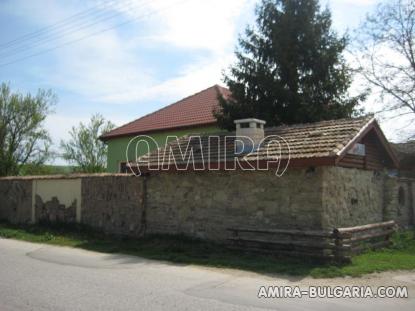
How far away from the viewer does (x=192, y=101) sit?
26.1m

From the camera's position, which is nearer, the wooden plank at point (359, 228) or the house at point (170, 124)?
the wooden plank at point (359, 228)

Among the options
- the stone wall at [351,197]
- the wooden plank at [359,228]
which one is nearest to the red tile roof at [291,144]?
the stone wall at [351,197]

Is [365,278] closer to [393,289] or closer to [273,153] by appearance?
[393,289]

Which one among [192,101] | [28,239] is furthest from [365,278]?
[192,101]

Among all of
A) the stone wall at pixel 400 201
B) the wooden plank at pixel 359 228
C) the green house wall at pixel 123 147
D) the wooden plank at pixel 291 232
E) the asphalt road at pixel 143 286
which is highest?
the green house wall at pixel 123 147

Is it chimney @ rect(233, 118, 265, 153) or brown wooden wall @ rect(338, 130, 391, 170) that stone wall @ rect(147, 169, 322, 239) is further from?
brown wooden wall @ rect(338, 130, 391, 170)

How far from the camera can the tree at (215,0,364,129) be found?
19.2m

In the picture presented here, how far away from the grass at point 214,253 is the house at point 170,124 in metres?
7.79

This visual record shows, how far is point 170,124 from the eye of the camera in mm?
23375

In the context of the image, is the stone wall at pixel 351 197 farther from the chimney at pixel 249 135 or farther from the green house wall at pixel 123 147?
the green house wall at pixel 123 147

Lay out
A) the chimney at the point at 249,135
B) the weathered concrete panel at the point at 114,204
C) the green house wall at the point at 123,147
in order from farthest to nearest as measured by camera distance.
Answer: the green house wall at the point at 123,147 → the weathered concrete panel at the point at 114,204 → the chimney at the point at 249,135

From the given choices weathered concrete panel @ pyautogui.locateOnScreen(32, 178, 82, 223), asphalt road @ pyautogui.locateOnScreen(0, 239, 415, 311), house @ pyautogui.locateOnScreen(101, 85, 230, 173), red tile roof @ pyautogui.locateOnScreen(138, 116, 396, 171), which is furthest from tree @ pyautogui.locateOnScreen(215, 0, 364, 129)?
asphalt road @ pyautogui.locateOnScreen(0, 239, 415, 311)

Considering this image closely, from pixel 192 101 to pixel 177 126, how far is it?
13.4 feet

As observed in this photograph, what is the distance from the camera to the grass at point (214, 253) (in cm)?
959
